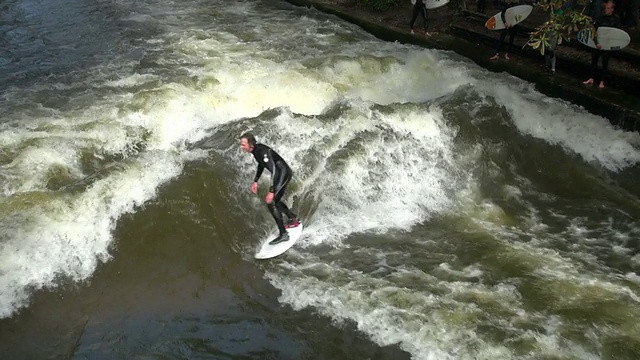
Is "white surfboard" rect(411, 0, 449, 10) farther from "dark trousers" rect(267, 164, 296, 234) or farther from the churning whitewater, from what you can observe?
"dark trousers" rect(267, 164, 296, 234)

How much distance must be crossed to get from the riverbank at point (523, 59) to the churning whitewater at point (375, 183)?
11.4 inches

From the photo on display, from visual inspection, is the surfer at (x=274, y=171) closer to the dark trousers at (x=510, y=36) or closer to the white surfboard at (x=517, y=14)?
the dark trousers at (x=510, y=36)

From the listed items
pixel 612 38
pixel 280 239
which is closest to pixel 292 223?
pixel 280 239

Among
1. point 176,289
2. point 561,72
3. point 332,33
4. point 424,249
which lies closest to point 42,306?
point 176,289

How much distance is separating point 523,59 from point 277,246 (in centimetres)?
784

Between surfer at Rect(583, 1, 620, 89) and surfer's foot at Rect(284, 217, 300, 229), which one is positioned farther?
surfer at Rect(583, 1, 620, 89)

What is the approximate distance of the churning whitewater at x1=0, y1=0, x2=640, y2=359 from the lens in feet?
18.6

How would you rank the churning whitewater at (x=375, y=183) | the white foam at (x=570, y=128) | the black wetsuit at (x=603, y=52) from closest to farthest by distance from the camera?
the churning whitewater at (x=375, y=183) < the white foam at (x=570, y=128) < the black wetsuit at (x=603, y=52)

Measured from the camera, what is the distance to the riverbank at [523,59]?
9055 mm

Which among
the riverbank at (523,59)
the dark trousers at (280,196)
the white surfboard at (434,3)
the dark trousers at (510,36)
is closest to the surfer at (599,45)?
the riverbank at (523,59)

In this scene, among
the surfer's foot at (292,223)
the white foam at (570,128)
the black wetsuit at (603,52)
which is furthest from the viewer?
the black wetsuit at (603,52)

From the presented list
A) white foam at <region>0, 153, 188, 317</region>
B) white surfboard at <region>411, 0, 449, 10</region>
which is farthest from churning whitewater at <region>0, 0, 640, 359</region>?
white surfboard at <region>411, 0, 449, 10</region>

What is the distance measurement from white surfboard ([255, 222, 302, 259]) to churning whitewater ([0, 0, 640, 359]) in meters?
0.12

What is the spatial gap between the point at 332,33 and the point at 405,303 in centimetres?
1114
